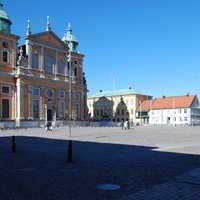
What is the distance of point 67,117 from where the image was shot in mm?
67188

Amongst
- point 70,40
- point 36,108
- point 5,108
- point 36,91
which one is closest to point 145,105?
point 70,40

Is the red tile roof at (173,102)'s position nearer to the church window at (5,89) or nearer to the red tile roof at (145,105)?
the red tile roof at (145,105)

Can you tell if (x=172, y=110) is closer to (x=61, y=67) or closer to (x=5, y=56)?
(x=61, y=67)

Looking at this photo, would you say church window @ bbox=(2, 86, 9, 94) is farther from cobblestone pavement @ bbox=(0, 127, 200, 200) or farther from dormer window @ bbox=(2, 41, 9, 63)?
cobblestone pavement @ bbox=(0, 127, 200, 200)

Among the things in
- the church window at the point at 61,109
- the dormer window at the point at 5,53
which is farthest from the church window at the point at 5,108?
the church window at the point at 61,109

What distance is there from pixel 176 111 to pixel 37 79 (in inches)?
2334

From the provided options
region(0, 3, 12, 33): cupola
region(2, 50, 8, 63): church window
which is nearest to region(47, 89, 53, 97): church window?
region(2, 50, 8, 63): church window

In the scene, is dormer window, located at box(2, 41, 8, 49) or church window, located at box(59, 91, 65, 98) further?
church window, located at box(59, 91, 65, 98)

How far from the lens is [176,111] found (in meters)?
109

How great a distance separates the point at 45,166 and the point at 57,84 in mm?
55347

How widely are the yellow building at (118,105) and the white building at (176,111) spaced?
225 inches

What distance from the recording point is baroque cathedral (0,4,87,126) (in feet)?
190

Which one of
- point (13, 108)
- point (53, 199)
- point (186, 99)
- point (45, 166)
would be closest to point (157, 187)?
point (53, 199)

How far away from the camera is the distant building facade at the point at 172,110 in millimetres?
106688
